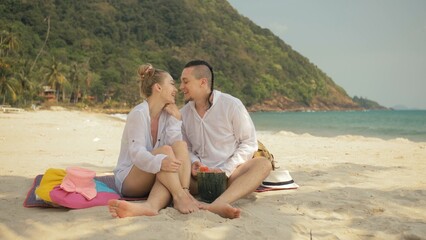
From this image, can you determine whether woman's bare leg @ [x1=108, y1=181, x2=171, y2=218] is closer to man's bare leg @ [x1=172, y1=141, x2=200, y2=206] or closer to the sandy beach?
the sandy beach

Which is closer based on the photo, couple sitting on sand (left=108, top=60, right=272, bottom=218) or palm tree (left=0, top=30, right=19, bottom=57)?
couple sitting on sand (left=108, top=60, right=272, bottom=218)

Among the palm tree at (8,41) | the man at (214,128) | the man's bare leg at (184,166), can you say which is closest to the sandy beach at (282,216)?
the man's bare leg at (184,166)

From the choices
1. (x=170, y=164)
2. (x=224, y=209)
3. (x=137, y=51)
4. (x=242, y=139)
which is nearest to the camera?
(x=224, y=209)

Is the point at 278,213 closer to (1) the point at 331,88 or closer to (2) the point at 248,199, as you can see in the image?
(2) the point at 248,199

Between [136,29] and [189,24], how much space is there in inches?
531

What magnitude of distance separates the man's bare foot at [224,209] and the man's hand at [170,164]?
41 cm

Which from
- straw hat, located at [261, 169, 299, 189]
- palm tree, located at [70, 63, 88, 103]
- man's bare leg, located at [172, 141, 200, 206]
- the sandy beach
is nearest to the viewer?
the sandy beach

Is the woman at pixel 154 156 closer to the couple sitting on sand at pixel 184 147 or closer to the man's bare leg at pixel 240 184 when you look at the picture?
the couple sitting on sand at pixel 184 147

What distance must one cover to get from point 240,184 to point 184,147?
61 cm

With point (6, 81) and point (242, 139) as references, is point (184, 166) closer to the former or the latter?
point (242, 139)

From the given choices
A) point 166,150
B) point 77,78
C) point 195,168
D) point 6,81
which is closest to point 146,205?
point 166,150

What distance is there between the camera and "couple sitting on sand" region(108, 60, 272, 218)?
320 centimetres

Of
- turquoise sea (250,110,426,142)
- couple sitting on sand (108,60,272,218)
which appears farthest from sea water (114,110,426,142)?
couple sitting on sand (108,60,272,218)

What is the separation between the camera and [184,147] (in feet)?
11.4
